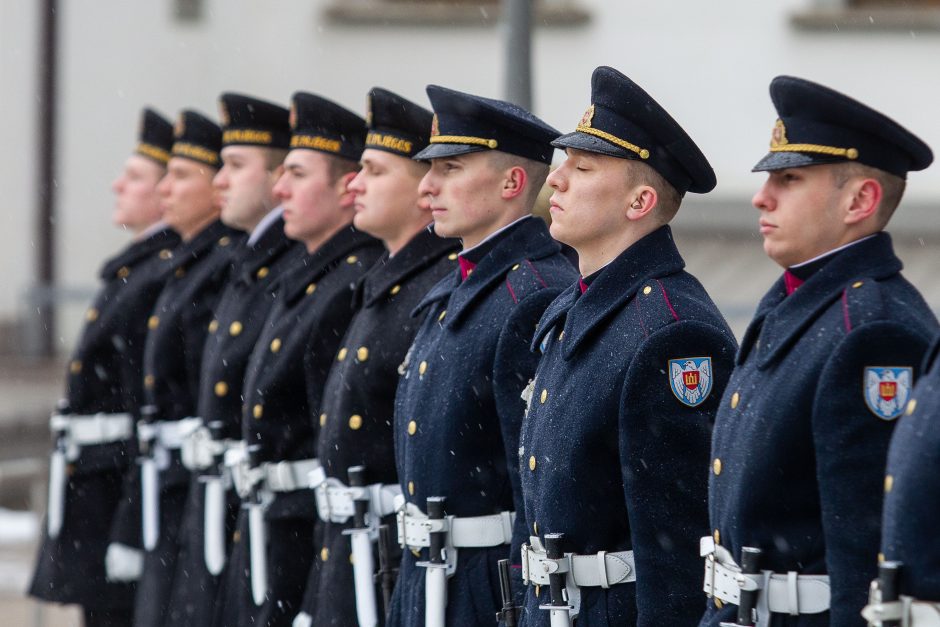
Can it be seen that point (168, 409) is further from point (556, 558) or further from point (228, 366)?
point (556, 558)

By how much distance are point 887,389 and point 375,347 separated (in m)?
2.23

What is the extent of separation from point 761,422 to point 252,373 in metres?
2.76

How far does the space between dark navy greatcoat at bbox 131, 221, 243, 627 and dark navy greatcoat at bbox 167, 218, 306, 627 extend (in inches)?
10.3

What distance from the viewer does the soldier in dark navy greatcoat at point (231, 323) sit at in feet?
22.6

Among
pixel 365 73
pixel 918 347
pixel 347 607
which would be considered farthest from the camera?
pixel 365 73

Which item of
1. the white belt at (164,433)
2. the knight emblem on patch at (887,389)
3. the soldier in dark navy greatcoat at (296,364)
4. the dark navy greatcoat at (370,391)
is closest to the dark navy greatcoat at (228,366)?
the soldier in dark navy greatcoat at (296,364)

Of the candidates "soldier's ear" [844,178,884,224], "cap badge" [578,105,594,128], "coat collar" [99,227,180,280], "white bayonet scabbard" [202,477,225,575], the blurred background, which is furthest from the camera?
the blurred background

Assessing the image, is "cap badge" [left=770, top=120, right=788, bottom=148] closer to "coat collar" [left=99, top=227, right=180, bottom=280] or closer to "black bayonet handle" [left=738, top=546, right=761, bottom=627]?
"black bayonet handle" [left=738, top=546, right=761, bottom=627]

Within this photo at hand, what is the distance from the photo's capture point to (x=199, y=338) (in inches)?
293

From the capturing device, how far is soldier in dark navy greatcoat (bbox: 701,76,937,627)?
3.87 m

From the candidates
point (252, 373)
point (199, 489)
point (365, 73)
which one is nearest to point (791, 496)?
point (252, 373)

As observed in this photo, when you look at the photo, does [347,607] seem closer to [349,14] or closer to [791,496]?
[791,496]

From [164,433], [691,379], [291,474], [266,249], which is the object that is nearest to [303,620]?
[291,474]

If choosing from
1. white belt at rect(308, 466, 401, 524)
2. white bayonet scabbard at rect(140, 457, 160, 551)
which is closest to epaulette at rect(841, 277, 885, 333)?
white belt at rect(308, 466, 401, 524)
